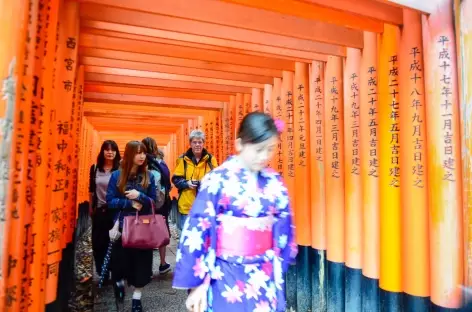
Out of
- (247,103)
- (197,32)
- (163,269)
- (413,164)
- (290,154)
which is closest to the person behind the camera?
(413,164)

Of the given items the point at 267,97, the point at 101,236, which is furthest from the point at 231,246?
the point at 267,97

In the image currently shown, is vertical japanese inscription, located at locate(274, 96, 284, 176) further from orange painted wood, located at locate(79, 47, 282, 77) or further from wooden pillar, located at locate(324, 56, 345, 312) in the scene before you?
wooden pillar, located at locate(324, 56, 345, 312)

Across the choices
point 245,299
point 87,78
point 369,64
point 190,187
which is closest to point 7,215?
point 245,299

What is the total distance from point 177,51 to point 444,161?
3049 millimetres

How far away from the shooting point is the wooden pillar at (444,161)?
252cm

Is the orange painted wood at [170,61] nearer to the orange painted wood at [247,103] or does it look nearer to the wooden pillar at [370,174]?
the orange painted wood at [247,103]

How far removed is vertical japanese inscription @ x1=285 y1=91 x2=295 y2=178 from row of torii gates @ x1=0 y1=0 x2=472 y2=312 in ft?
0.04

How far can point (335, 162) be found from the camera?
373cm

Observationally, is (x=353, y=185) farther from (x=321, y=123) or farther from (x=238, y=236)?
(x=238, y=236)

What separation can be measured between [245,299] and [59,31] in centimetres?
259

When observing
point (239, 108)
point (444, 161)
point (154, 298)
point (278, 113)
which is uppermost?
point (239, 108)

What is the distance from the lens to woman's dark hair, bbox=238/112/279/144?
2033 mm

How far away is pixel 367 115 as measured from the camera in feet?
10.9

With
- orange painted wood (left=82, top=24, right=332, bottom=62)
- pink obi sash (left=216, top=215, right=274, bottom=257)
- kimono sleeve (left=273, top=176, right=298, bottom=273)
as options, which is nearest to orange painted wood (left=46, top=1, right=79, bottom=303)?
orange painted wood (left=82, top=24, right=332, bottom=62)
